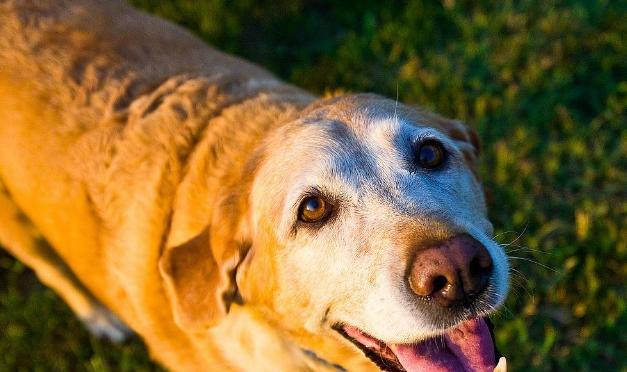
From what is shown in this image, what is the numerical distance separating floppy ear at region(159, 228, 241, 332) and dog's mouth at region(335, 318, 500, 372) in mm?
737

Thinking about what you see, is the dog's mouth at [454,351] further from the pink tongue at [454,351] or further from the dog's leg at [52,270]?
the dog's leg at [52,270]

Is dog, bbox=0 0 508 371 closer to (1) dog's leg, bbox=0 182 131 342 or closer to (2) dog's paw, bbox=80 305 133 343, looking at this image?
(1) dog's leg, bbox=0 182 131 342

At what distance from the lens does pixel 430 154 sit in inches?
108

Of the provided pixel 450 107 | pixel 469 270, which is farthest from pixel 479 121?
pixel 469 270

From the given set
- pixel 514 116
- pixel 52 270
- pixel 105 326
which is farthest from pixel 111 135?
pixel 514 116

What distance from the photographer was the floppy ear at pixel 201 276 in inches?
110

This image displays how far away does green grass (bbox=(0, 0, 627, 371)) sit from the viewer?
3.84m

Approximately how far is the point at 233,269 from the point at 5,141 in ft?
4.97

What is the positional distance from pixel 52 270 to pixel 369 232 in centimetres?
242

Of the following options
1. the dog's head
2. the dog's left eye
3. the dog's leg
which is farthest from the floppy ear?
the dog's leg

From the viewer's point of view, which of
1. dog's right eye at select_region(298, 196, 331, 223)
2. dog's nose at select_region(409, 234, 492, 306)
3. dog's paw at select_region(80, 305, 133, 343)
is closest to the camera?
dog's nose at select_region(409, 234, 492, 306)

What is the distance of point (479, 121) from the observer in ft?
15.2

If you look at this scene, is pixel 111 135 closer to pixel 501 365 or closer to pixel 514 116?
pixel 501 365

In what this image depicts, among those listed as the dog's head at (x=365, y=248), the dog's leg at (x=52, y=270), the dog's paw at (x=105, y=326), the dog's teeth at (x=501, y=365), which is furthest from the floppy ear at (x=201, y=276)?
the dog's paw at (x=105, y=326)
